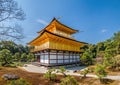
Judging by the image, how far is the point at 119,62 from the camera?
18562mm

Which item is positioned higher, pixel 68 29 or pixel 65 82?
pixel 68 29

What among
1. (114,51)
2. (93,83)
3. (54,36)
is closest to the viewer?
(93,83)

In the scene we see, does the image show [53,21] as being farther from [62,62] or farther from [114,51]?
[114,51]

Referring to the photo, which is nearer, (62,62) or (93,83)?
(93,83)

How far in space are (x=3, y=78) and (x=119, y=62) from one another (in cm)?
1414

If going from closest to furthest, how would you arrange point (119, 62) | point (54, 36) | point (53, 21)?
point (119, 62) → point (54, 36) → point (53, 21)

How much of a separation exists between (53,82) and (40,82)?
4.02 feet

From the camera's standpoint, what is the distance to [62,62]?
2672 centimetres

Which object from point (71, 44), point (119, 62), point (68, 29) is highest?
point (68, 29)

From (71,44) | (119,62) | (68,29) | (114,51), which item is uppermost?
(68,29)

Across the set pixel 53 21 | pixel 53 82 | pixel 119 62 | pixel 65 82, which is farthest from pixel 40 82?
pixel 53 21

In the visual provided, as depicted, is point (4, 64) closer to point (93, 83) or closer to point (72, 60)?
point (72, 60)

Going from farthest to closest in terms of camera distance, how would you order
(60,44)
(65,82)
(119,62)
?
(60,44) < (119,62) < (65,82)

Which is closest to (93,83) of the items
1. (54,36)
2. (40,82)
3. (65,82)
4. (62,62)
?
(65,82)
